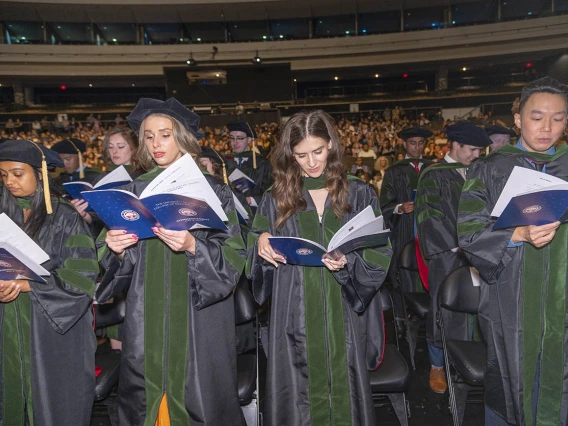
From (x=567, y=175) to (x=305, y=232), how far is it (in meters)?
1.37

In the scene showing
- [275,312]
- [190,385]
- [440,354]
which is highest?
[275,312]

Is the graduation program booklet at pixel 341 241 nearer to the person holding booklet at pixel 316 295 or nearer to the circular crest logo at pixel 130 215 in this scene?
the person holding booklet at pixel 316 295

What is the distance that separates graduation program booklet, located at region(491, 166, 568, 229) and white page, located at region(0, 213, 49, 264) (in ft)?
7.30

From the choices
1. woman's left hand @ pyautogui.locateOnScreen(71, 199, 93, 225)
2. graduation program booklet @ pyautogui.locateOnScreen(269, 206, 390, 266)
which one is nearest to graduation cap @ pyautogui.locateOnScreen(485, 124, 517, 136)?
graduation program booklet @ pyautogui.locateOnScreen(269, 206, 390, 266)

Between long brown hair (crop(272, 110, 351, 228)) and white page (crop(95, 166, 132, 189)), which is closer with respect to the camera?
long brown hair (crop(272, 110, 351, 228))

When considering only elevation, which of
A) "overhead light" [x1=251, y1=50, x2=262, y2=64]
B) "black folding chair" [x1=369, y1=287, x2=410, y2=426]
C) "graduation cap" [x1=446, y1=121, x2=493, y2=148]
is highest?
"overhead light" [x1=251, y1=50, x2=262, y2=64]

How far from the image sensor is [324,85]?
26500 mm

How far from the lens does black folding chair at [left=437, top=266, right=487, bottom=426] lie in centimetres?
278

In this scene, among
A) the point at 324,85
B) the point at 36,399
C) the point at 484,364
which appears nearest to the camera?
the point at 36,399

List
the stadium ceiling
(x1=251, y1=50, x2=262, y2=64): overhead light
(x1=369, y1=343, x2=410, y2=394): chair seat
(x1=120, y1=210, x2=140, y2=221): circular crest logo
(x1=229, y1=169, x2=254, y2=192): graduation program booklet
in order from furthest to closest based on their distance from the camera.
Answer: (x1=251, y1=50, x2=262, y2=64): overhead light
the stadium ceiling
(x1=229, y1=169, x2=254, y2=192): graduation program booklet
(x1=369, y1=343, x2=410, y2=394): chair seat
(x1=120, y1=210, x2=140, y2=221): circular crest logo

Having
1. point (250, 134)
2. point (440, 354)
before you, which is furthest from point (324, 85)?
point (440, 354)

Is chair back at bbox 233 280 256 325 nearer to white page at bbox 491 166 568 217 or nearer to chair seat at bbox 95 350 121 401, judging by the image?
chair seat at bbox 95 350 121 401

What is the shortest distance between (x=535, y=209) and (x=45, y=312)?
2433 mm

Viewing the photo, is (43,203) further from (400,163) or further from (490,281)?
(400,163)
